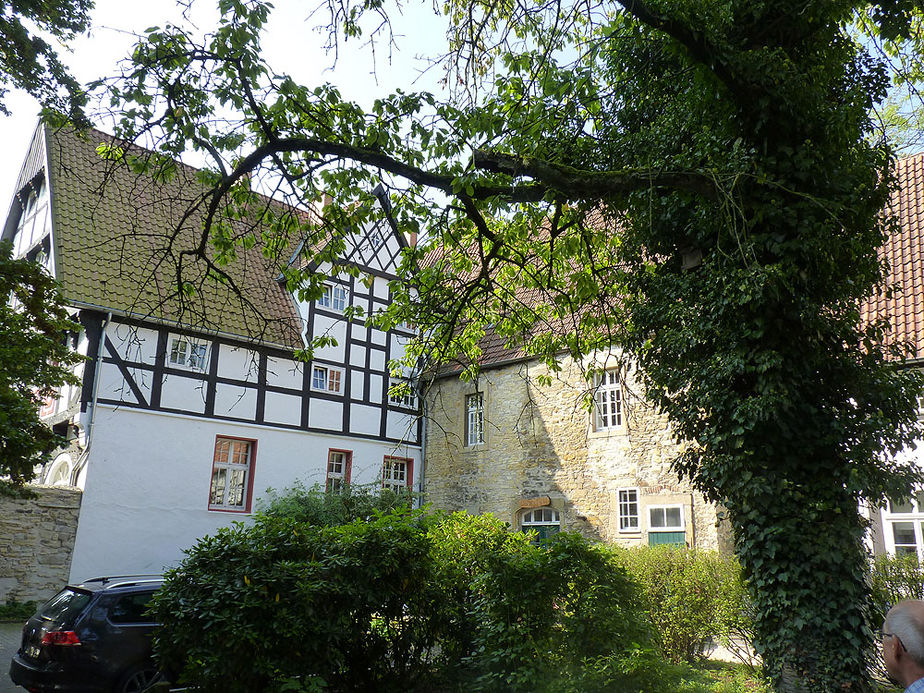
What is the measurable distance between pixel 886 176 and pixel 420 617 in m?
6.03

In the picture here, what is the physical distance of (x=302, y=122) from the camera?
247 inches

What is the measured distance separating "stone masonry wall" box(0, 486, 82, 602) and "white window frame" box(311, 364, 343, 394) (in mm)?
6168

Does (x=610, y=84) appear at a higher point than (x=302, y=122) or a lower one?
higher

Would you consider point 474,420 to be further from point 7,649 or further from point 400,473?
point 7,649

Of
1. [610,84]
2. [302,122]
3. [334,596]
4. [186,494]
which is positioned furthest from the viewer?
[186,494]

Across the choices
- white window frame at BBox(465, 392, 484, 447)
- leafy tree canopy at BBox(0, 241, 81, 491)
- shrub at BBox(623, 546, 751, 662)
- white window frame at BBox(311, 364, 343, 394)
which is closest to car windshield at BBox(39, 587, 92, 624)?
leafy tree canopy at BBox(0, 241, 81, 491)

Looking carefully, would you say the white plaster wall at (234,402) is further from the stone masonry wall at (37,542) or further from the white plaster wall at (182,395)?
the stone masonry wall at (37,542)

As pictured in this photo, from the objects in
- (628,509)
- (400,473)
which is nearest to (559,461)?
(628,509)

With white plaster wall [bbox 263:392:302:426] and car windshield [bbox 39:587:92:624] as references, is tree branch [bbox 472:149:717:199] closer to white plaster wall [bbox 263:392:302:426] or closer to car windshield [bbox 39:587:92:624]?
car windshield [bbox 39:587:92:624]

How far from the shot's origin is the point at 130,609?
7.04 m

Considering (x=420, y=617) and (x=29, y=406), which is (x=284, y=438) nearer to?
(x=29, y=406)

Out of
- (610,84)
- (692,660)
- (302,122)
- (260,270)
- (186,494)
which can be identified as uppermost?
(260,270)

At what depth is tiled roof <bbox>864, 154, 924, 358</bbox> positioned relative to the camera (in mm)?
10297

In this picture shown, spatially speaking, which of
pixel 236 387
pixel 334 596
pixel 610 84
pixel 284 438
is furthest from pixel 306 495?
pixel 610 84
